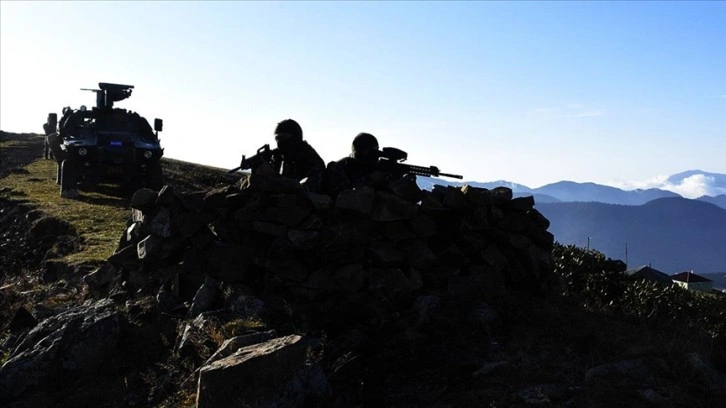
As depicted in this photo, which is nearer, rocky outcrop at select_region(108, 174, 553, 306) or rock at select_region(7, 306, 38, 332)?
rocky outcrop at select_region(108, 174, 553, 306)

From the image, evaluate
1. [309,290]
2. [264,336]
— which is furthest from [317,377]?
[309,290]

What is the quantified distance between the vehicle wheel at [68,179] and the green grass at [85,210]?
26cm

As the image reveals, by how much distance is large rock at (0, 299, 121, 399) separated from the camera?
6.69m

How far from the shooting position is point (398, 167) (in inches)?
358

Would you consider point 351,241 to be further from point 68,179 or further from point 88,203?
point 68,179

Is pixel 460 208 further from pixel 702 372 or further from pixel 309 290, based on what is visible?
pixel 702 372

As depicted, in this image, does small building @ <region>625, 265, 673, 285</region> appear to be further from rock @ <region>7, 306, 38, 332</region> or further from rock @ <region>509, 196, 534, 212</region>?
rock @ <region>7, 306, 38, 332</region>

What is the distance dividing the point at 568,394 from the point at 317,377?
6.32ft

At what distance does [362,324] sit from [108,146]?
1339 cm

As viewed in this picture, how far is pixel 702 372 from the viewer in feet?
18.1

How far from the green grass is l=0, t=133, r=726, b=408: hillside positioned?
1.99 m

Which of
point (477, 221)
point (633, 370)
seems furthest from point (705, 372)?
point (477, 221)

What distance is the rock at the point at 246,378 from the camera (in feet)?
17.3

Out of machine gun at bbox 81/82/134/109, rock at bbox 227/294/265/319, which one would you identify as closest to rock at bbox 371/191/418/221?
rock at bbox 227/294/265/319
